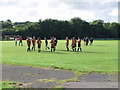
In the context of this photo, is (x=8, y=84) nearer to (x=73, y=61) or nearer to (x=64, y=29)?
(x=73, y=61)

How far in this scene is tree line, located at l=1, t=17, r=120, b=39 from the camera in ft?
362

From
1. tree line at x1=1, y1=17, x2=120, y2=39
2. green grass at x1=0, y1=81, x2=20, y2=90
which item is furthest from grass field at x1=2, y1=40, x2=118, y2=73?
tree line at x1=1, y1=17, x2=120, y2=39

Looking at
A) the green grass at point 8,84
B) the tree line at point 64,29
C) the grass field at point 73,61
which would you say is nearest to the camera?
the green grass at point 8,84

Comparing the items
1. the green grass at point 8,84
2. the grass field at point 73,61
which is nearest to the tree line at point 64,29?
the grass field at point 73,61

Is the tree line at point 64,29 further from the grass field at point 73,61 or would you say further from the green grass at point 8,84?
the green grass at point 8,84

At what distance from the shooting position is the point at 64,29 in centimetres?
11900

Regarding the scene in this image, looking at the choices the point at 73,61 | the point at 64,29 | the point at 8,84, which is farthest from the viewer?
the point at 64,29

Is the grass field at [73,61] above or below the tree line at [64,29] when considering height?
below

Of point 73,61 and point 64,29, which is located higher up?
point 64,29

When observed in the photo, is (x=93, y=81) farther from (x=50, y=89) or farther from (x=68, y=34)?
(x=68, y=34)

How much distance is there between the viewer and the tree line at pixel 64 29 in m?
110

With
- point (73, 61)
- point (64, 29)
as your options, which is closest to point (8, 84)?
point (73, 61)

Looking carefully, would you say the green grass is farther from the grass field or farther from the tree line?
the tree line

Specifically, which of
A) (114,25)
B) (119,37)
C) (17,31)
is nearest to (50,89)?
(17,31)
